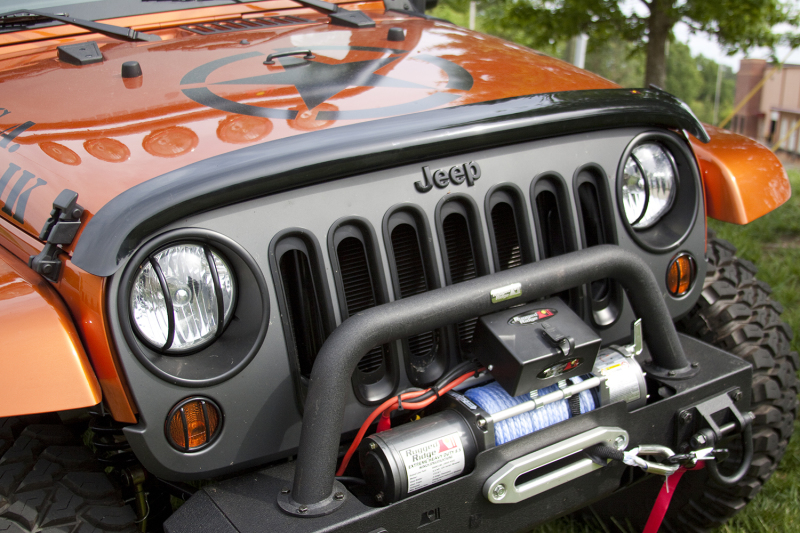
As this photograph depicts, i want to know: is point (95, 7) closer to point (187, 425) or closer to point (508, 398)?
point (187, 425)

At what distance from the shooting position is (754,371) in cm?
229

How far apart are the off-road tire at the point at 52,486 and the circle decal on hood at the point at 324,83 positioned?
2.78ft

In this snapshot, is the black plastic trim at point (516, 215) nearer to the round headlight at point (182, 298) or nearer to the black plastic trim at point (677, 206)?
the black plastic trim at point (677, 206)

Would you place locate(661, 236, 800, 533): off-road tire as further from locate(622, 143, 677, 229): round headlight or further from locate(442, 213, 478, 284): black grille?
locate(442, 213, 478, 284): black grille

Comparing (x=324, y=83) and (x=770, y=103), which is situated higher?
(x=324, y=83)

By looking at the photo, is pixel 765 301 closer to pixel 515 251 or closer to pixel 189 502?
pixel 515 251

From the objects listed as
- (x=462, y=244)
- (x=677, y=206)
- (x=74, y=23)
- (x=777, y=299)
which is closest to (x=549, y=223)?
(x=462, y=244)

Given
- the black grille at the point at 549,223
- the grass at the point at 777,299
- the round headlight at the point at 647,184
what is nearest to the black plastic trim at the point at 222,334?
the black grille at the point at 549,223

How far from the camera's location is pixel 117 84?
1.97 meters

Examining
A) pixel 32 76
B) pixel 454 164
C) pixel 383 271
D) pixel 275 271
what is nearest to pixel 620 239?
pixel 454 164

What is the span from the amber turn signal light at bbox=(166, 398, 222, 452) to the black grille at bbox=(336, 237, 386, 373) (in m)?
0.37

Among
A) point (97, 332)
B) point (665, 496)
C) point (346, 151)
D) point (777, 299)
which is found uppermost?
point (346, 151)

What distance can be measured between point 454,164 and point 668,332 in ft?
2.30

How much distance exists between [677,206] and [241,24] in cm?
153
